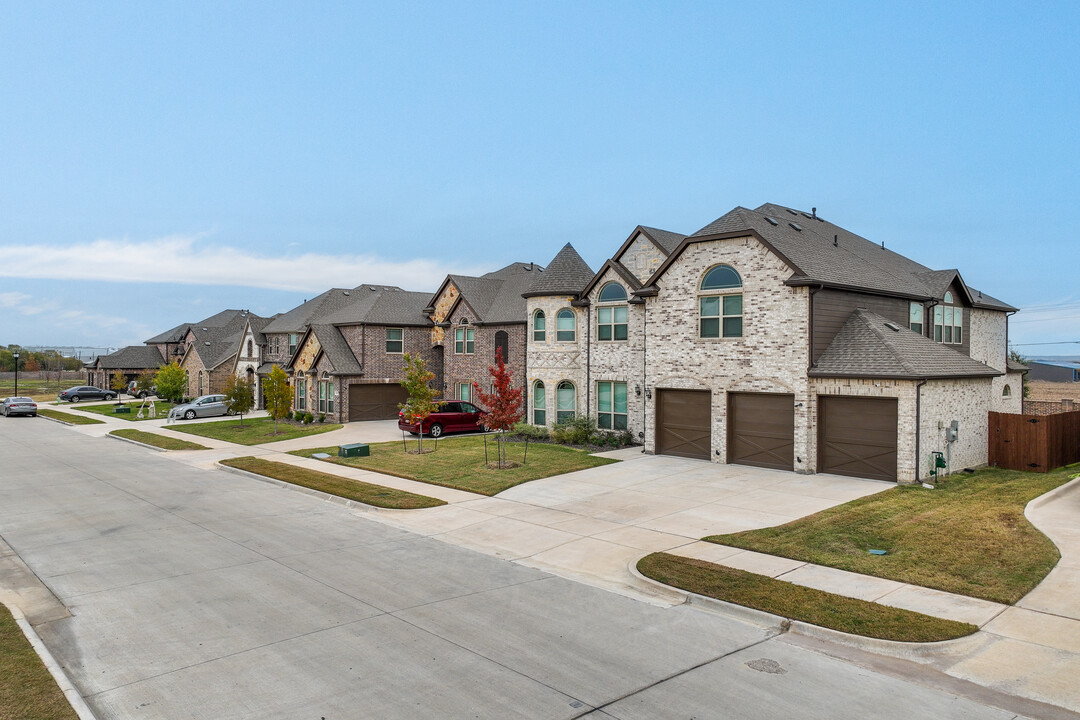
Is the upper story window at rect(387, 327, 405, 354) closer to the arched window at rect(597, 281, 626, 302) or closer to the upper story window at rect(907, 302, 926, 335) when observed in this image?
the arched window at rect(597, 281, 626, 302)

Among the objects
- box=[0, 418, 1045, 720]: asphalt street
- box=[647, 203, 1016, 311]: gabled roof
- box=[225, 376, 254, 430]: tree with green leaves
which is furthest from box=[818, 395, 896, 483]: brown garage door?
box=[225, 376, 254, 430]: tree with green leaves

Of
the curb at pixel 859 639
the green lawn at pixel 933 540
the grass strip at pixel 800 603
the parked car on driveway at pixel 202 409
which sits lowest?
the curb at pixel 859 639

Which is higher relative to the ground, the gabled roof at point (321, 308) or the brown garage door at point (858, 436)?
the gabled roof at point (321, 308)

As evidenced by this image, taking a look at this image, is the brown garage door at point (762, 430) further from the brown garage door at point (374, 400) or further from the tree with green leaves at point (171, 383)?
the tree with green leaves at point (171, 383)

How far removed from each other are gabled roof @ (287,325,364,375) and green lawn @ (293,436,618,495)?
11.5 meters

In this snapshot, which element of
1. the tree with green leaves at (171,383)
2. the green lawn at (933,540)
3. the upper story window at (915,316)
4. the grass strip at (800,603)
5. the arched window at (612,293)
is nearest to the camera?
the grass strip at (800,603)

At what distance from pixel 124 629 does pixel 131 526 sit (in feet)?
22.8

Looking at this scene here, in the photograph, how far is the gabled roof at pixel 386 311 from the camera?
40844mm

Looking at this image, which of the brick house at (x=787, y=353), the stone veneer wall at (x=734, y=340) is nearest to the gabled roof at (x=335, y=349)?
the brick house at (x=787, y=353)

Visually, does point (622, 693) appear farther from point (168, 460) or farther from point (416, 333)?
point (416, 333)

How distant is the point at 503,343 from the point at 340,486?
60.2 feet

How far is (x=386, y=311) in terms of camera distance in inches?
1636

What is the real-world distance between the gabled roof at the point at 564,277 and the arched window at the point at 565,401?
389 cm

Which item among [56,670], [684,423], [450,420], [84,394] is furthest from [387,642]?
[84,394]
